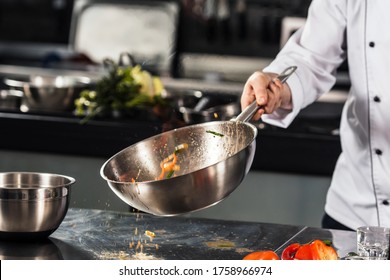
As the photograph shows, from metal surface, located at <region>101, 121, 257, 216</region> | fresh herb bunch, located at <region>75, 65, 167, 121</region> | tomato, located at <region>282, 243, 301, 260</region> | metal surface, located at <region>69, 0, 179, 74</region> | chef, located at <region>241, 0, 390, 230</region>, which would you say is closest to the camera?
metal surface, located at <region>101, 121, 257, 216</region>

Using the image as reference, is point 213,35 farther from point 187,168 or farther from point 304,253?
point 304,253

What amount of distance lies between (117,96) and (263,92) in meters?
1.50

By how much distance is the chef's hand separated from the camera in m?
2.09

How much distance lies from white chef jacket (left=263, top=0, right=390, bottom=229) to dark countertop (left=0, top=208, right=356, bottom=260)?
0.29 metres

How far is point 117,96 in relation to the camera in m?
3.51

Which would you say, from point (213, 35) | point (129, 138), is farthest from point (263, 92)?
point (213, 35)

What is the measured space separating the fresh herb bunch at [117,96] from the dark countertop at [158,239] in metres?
1.19

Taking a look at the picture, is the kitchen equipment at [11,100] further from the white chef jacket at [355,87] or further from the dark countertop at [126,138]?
the white chef jacket at [355,87]

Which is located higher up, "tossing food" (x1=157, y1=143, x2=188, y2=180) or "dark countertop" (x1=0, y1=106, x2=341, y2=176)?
"tossing food" (x1=157, y1=143, x2=188, y2=180)

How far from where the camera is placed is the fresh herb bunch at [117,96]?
3467 millimetres

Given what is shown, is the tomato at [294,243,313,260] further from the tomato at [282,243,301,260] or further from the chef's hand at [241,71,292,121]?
the chef's hand at [241,71,292,121]

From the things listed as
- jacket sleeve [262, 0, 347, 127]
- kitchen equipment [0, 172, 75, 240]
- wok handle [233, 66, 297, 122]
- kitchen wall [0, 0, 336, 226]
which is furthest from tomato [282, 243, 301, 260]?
kitchen wall [0, 0, 336, 226]

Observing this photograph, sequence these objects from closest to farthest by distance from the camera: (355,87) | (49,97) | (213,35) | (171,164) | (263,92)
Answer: (171,164) → (263,92) → (355,87) → (49,97) → (213,35)

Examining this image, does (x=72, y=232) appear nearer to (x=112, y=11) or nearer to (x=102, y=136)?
(x=102, y=136)
